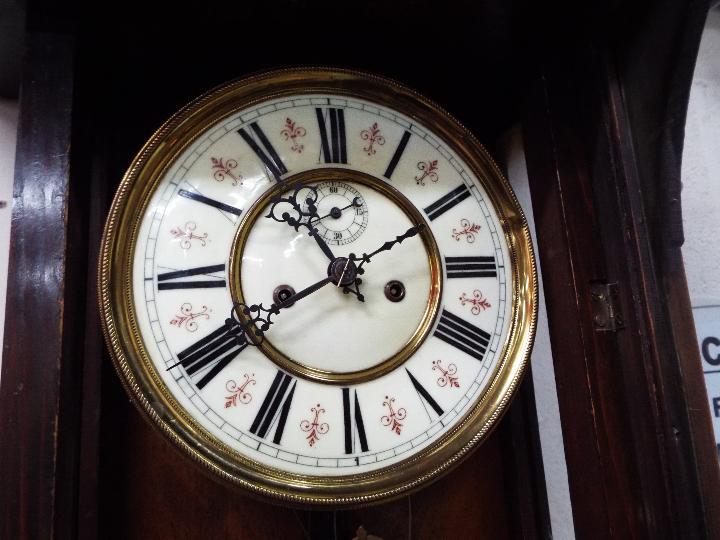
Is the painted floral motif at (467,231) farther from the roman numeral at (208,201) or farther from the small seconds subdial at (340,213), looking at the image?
the roman numeral at (208,201)

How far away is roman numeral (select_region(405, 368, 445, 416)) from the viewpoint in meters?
0.70

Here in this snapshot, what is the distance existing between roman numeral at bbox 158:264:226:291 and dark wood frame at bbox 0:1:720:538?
0.34 ft

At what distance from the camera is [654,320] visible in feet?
2.16

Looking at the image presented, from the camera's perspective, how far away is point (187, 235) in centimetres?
69

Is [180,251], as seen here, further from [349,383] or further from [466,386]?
[466,386]

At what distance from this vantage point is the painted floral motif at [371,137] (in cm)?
77

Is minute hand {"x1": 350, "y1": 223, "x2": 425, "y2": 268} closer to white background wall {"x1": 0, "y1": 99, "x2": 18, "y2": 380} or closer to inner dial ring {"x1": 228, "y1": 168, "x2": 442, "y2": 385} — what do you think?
inner dial ring {"x1": 228, "y1": 168, "x2": 442, "y2": 385}

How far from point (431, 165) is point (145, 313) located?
0.40 meters

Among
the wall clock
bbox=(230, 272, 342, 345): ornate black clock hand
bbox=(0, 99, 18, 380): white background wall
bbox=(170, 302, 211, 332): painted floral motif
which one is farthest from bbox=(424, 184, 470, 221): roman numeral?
bbox=(0, 99, 18, 380): white background wall

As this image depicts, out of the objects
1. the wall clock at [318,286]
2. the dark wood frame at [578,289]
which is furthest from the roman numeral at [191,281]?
the dark wood frame at [578,289]

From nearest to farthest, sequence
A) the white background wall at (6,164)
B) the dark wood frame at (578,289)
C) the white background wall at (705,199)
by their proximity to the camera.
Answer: the dark wood frame at (578,289) → the white background wall at (6,164) → the white background wall at (705,199)

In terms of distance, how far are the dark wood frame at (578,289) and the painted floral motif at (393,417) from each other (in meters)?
0.15

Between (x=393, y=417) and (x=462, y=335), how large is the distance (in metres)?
0.14

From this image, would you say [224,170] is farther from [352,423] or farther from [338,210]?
[352,423]
